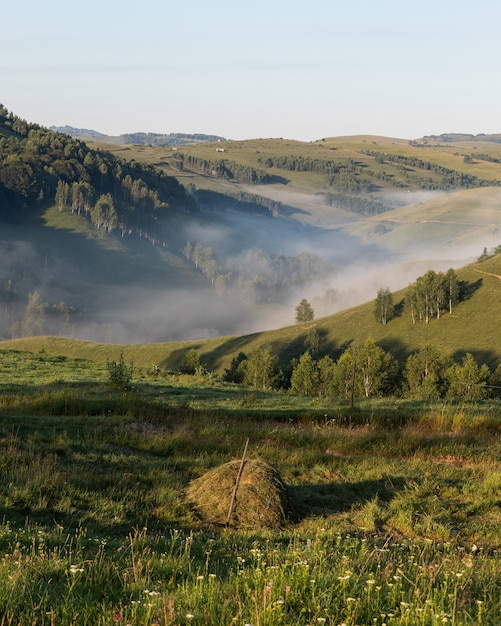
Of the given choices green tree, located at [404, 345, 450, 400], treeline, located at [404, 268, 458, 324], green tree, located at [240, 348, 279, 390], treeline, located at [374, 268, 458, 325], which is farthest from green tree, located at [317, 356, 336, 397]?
treeline, located at [404, 268, 458, 324]

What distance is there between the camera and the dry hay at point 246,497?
1255cm

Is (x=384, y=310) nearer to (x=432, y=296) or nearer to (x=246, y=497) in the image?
(x=432, y=296)

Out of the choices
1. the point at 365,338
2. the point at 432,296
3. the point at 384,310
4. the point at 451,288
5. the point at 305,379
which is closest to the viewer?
the point at 305,379

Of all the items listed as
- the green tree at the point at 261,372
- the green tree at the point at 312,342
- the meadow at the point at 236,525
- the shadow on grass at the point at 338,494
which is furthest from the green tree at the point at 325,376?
the shadow on grass at the point at 338,494

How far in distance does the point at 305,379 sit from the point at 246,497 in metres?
105

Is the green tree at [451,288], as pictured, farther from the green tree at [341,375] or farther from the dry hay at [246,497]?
the dry hay at [246,497]

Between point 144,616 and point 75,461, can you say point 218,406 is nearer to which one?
point 75,461

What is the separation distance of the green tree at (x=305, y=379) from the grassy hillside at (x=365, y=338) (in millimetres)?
37436

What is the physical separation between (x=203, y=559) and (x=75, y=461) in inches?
279

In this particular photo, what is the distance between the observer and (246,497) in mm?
12914

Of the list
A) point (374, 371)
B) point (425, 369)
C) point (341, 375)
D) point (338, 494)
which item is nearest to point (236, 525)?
point (338, 494)

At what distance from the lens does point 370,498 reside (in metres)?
14.6

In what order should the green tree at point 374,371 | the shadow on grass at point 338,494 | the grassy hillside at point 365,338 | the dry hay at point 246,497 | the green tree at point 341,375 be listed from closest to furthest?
the dry hay at point 246,497 → the shadow on grass at point 338,494 → the green tree at point 341,375 → the green tree at point 374,371 → the grassy hillside at point 365,338

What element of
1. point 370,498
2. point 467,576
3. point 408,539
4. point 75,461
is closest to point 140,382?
point 75,461
